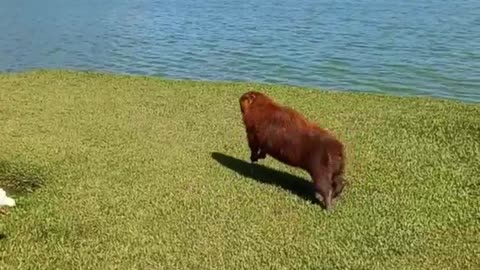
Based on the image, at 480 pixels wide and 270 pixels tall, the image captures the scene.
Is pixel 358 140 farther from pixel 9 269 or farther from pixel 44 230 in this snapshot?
pixel 9 269

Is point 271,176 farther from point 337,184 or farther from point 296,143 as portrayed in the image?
point 337,184

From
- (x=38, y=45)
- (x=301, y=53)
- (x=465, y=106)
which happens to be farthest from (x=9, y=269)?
(x=38, y=45)

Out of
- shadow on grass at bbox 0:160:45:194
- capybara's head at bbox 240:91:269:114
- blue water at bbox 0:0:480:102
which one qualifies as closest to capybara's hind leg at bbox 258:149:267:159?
capybara's head at bbox 240:91:269:114

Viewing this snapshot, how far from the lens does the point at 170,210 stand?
5793 millimetres

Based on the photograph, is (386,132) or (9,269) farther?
(386,132)

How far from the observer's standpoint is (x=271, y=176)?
263 inches

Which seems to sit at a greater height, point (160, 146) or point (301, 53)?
point (160, 146)

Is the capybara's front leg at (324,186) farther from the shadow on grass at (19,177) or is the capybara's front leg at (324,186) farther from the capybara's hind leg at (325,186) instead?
the shadow on grass at (19,177)

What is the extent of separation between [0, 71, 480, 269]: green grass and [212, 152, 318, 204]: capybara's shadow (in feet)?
0.06

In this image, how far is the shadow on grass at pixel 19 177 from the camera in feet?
21.2

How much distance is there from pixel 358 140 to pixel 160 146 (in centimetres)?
227

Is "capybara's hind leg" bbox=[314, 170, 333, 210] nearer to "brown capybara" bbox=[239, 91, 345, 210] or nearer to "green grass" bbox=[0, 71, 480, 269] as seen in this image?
"brown capybara" bbox=[239, 91, 345, 210]

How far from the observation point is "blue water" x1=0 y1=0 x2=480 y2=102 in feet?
49.3

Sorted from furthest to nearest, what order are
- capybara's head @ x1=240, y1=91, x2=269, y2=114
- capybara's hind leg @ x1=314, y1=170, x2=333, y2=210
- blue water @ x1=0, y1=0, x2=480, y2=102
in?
blue water @ x1=0, y1=0, x2=480, y2=102 → capybara's head @ x1=240, y1=91, x2=269, y2=114 → capybara's hind leg @ x1=314, y1=170, x2=333, y2=210
